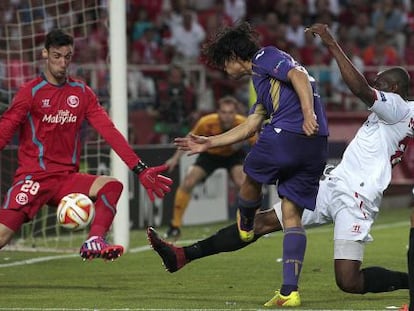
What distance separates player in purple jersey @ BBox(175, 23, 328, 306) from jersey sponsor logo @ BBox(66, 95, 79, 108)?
1523 millimetres

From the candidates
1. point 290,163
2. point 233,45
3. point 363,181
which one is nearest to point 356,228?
point 363,181

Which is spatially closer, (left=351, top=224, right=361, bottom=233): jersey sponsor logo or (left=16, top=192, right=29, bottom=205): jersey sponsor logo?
(left=351, top=224, right=361, bottom=233): jersey sponsor logo

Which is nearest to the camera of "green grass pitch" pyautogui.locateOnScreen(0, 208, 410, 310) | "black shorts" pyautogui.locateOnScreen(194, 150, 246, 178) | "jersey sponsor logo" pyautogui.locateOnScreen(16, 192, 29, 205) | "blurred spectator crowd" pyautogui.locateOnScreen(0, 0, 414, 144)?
"green grass pitch" pyautogui.locateOnScreen(0, 208, 410, 310)

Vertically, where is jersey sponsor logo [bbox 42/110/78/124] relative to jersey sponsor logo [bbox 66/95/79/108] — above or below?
below

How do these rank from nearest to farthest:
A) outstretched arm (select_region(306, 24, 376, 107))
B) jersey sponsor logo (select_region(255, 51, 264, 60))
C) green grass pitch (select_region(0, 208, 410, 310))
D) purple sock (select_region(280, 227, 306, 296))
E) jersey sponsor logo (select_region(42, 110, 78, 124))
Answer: outstretched arm (select_region(306, 24, 376, 107))
purple sock (select_region(280, 227, 306, 296))
jersey sponsor logo (select_region(255, 51, 264, 60))
green grass pitch (select_region(0, 208, 410, 310))
jersey sponsor logo (select_region(42, 110, 78, 124))

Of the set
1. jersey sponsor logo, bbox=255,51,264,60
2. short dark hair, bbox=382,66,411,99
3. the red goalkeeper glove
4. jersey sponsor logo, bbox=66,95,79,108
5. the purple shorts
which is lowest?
the red goalkeeper glove

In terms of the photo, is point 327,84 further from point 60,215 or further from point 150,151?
point 60,215

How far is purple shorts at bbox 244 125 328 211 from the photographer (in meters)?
8.10

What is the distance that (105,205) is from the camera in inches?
359

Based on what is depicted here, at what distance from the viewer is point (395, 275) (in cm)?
829

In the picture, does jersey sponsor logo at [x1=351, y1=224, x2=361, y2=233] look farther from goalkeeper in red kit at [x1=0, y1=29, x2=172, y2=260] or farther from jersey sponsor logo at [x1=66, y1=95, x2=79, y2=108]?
jersey sponsor logo at [x1=66, y1=95, x2=79, y2=108]

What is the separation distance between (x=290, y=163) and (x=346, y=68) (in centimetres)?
77

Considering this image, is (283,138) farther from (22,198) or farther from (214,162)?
(214,162)

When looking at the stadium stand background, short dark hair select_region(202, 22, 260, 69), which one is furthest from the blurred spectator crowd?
short dark hair select_region(202, 22, 260, 69)
